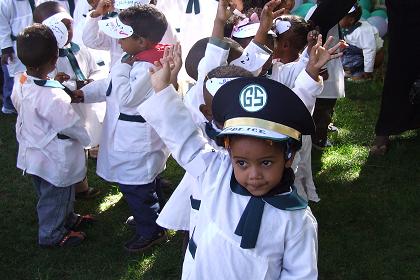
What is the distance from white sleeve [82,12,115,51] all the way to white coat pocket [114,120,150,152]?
884mm

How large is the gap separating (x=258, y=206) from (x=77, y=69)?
2706 millimetres

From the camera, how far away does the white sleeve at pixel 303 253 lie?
194 cm

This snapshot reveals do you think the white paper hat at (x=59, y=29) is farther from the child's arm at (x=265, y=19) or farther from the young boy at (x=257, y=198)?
the young boy at (x=257, y=198)

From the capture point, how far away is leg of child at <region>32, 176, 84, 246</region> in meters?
3.73

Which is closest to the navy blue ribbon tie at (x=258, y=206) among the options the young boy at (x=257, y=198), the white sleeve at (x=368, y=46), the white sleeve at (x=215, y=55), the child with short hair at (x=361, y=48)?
the young boy at (x=257, y=198)

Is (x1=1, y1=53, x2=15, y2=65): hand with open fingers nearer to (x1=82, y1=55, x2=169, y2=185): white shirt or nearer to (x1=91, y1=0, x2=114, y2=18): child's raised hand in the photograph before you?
(x1=91, y1=0, x2=114, y2=18): child's raised hand

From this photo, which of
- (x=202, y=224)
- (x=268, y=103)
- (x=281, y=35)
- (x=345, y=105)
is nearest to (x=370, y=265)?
(x=281, y=35)

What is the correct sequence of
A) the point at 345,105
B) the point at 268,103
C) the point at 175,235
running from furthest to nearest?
the point at 345,105 → the point at 175,235 → the point at 268,103

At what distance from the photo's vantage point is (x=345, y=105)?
6.36 m

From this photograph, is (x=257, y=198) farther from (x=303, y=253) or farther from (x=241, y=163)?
(x=303, y=253)

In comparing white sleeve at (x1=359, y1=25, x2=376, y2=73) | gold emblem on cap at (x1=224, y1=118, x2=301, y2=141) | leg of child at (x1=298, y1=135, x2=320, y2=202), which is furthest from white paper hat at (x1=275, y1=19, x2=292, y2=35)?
white sleeve at (x1=359, y1=25, x2=376, y2=73)

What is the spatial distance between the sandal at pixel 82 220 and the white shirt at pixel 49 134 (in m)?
0.41

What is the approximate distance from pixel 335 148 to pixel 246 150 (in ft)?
11.6

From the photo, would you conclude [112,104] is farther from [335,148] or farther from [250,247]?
[335,148]
